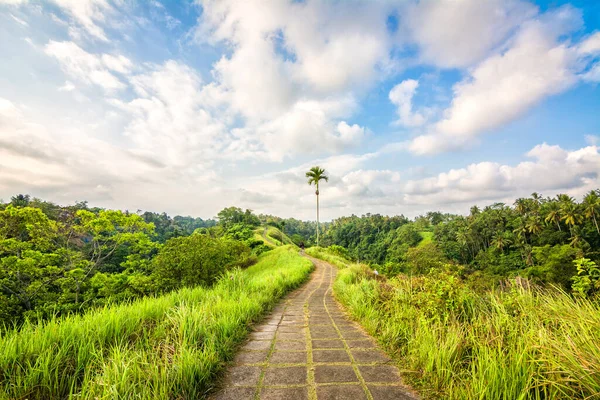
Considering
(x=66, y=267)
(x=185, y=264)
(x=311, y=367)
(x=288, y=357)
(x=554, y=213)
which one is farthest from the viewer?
(x=554, y=213)

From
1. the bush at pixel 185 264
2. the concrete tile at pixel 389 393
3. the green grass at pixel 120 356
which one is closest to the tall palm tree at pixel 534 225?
A: the bush at pixel 185 264

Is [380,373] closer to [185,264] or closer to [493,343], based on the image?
[493,343]

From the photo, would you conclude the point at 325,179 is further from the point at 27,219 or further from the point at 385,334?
the point at 385,334

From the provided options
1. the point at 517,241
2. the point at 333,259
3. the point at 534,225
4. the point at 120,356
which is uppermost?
the point at 534,225

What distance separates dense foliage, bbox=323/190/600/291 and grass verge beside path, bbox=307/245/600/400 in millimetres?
19976

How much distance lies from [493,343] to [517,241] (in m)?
50.4

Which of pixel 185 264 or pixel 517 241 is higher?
pixel 517 241

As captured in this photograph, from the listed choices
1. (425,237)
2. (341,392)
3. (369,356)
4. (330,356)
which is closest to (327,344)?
(330,356)

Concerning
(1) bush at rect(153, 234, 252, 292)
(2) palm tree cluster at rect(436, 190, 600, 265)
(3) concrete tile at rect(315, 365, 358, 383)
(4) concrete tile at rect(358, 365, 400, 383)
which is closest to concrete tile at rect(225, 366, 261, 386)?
(3) concrete tile at rect(315, 365, 358, 383)

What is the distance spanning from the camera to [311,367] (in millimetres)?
2801

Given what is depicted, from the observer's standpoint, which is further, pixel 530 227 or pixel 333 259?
pixel 530 227

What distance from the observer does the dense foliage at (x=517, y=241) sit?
93.1 feet

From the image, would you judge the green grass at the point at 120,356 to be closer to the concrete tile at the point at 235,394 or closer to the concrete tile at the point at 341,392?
the concrete tile at the point at 235,394

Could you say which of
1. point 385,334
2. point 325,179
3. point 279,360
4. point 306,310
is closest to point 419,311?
point 385,334
